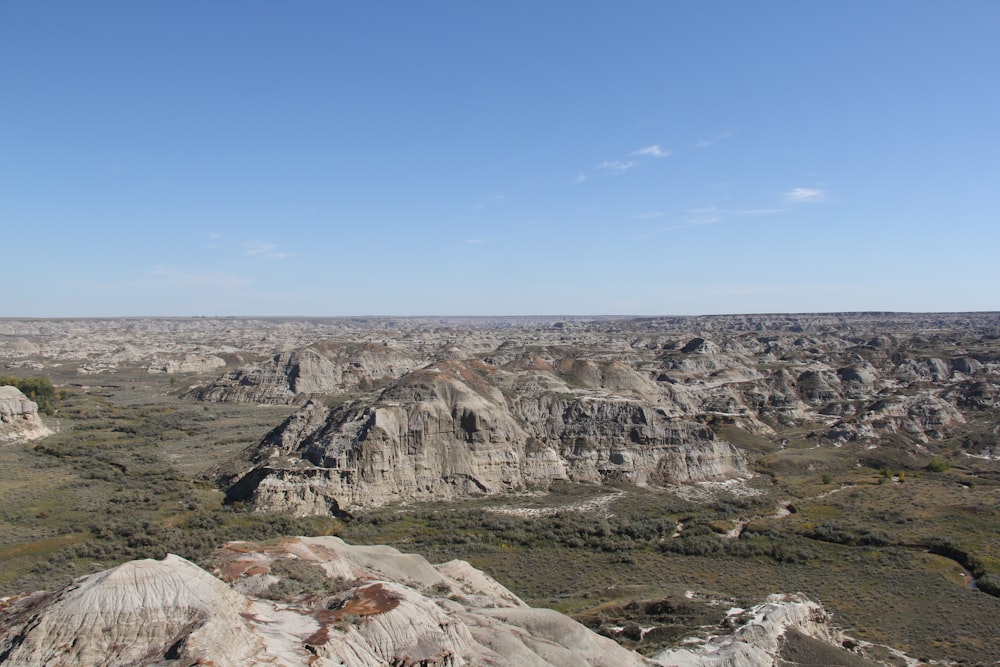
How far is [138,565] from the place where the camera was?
67.5 ft

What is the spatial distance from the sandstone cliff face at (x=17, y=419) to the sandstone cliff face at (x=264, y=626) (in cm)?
6875

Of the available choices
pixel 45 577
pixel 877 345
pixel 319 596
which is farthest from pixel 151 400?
pixel 877 345

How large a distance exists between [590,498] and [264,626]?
39398 millimetres

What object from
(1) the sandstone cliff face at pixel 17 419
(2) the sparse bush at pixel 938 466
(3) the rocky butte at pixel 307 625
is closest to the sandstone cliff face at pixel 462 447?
(2) the sparse bush at pixel 938 466

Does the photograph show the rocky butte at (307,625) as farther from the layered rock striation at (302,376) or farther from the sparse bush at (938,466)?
the layered rock striation at (302,376)

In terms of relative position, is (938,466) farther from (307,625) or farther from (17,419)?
(17,419)

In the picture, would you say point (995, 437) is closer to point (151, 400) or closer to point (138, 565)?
point (138, 565)

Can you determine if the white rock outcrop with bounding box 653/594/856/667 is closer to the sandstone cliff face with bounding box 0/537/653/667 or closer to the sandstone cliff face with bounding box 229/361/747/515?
the sandstone cliff face with bounding box 0/537/653/667

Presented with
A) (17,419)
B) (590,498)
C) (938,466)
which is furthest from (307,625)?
(17,419)

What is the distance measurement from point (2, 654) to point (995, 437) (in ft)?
324

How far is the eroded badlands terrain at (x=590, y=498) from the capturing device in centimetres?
3281

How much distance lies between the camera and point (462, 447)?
6025 centimetres

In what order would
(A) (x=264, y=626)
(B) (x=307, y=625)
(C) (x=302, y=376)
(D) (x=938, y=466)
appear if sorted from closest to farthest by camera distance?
(A) (x=264, y=626)
(B) (x=307, y=625)
(D) (x=938, y=466)
(C) (x=302, y=376)

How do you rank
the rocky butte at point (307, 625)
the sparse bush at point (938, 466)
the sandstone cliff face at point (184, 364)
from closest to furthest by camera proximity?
the rocky butte at point (307, 625) → the sparse bush at point (938, 466) → the sandstone cliff face at point (184, 364)
